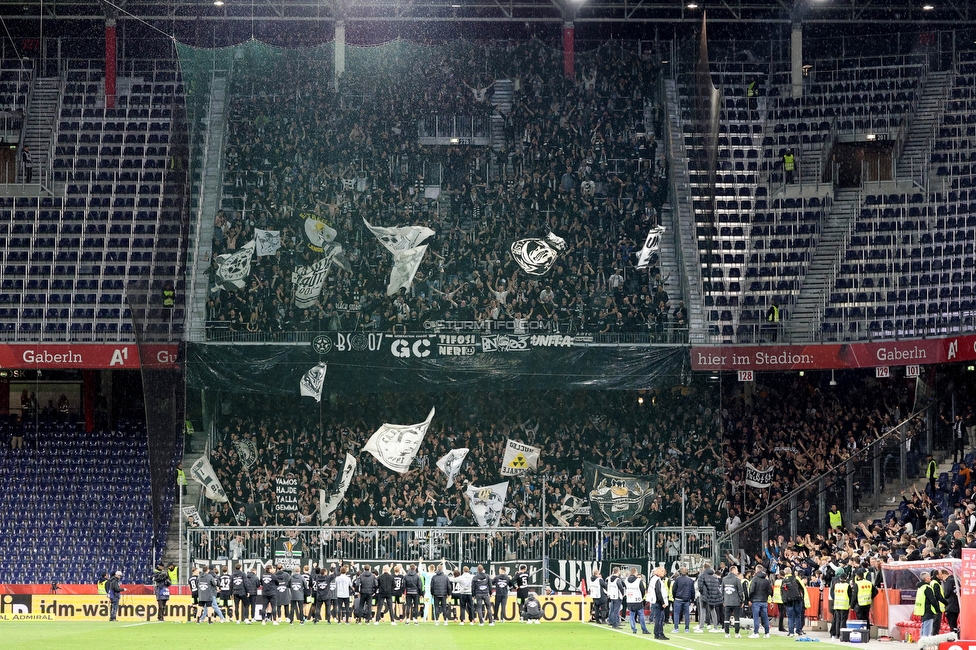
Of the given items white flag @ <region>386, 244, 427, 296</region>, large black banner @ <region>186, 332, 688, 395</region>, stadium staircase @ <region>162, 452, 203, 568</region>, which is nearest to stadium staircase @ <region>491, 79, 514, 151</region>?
white flag @ <region>386, 244, 427, 296</region>

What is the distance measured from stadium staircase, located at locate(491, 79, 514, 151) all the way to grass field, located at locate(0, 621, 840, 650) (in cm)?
1865

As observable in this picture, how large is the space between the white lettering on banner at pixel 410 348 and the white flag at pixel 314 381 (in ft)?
6.79

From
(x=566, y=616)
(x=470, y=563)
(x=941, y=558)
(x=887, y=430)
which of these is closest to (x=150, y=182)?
(x=470, y=563)

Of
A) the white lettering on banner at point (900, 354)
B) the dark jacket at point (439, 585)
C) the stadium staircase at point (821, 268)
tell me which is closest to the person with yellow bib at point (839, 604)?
the dark jacket at point (439, 585)

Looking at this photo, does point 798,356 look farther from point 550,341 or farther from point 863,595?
point 863,595

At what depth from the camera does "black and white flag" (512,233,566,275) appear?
1719 inches

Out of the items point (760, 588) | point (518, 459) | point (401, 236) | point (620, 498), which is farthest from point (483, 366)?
point (760, 588)

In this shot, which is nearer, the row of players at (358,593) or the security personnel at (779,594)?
the security personnel at (779,594)

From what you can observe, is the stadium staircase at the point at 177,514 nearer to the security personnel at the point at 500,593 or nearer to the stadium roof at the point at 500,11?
the security personnel at the point at 500,593

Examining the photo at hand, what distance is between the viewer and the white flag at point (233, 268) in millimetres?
43375

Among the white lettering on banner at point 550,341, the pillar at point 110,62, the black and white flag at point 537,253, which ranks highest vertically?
the pillar at point 110,62

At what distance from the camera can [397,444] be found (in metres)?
41.1

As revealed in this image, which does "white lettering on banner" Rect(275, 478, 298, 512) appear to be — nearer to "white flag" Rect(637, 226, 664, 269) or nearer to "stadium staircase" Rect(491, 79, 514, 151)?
"white flag" Rect(637, 226, 664, 269)

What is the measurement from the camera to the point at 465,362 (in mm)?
40750
